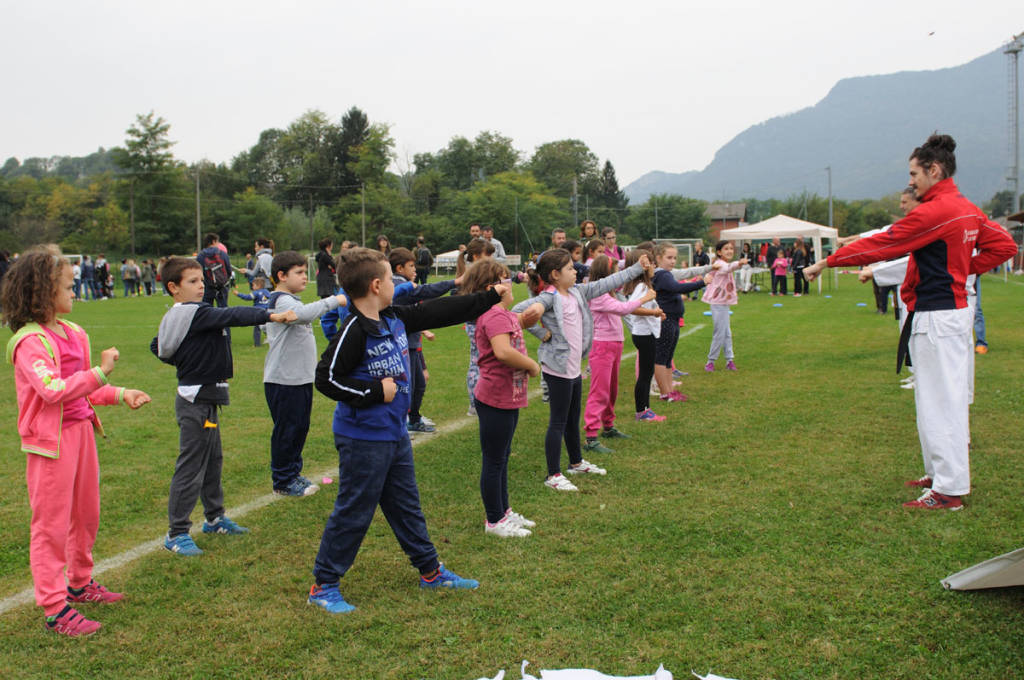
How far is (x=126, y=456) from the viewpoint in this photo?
695 centimetres

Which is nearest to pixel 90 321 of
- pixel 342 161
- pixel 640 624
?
pixel 640 624

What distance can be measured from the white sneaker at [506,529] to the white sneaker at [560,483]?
3.08 feet

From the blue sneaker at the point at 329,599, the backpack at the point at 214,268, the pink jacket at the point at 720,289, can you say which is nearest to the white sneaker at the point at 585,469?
the blue sneaker at the point at 329,599

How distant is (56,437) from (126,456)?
3686mm

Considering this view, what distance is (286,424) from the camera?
576 cm

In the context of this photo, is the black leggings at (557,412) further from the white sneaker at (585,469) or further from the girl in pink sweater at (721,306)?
the girl in pink sweater at (721,306)

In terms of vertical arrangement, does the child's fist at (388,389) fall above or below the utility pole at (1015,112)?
below

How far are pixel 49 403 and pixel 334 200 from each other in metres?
90.6

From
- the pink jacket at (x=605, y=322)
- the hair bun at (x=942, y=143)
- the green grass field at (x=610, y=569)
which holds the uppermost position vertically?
the hair bun at (x=942, y=143)

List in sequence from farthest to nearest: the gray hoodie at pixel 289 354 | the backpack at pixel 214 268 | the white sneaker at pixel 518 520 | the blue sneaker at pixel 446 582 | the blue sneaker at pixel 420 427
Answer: the backpack at pixel 214 268 → the blue sneaker at pixel 420 427 → the gray hoodie at pixel 289 354 → the white sneaker at pixel 518 520 → the blue sneaker at pixel 446 582

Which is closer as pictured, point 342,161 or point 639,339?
point 639,339

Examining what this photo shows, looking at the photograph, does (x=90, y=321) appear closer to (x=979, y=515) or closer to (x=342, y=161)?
(x=979, y=515)

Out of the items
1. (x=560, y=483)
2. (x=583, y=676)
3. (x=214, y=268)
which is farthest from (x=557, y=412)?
(x=214, y=268)

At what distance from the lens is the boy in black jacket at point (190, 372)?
4520 millimetres
